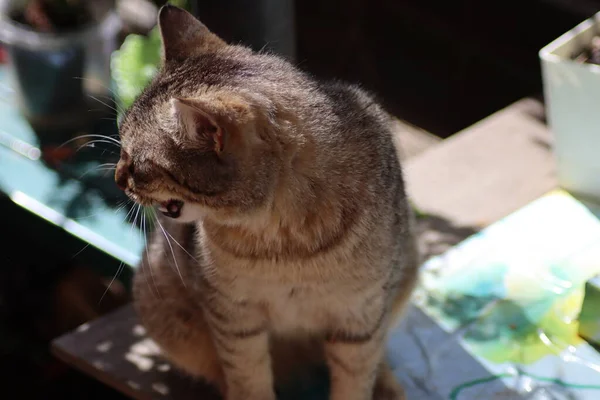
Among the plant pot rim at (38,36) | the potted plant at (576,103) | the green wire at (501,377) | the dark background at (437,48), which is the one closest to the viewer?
the green wire at (501,377)

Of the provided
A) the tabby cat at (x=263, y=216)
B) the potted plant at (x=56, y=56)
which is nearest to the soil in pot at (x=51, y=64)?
the potted plant at (x=56, y=56)

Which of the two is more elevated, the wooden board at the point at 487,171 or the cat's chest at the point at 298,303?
the cat's chest at the point at 298,303

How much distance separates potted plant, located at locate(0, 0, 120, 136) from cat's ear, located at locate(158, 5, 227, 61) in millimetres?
1018

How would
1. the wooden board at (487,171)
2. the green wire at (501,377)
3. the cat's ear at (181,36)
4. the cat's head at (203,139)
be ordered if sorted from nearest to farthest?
the cat's head at (203,139), the cat's ear at (181,36), the green wire at (501,377), the wooden board at (487,171)

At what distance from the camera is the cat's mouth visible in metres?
0.99

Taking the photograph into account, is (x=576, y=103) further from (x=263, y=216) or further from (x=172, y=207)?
(x=172, y=207)

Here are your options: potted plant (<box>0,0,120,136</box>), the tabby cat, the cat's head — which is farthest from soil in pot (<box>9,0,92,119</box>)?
the cat's head

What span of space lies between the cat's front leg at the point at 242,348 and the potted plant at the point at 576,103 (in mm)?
842

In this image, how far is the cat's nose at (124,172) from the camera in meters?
1.01

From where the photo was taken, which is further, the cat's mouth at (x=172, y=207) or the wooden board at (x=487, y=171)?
the wooden board at (x=487, y=171)

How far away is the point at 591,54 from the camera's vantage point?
164 cm

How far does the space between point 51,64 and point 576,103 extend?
1.38 meters

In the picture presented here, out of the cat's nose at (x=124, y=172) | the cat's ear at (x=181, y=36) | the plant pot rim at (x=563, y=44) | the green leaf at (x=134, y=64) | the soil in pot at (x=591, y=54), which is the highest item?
the cat's ear at (x=181, y=36)

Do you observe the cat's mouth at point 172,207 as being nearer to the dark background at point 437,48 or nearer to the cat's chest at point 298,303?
the cat's chest at point 298,303
